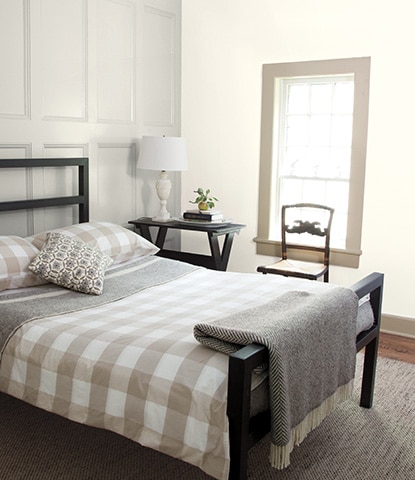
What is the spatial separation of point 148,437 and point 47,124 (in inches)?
95.0

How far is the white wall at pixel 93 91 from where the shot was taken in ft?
12.6

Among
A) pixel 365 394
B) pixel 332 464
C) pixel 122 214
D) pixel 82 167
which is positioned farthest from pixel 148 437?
pixel 122 214

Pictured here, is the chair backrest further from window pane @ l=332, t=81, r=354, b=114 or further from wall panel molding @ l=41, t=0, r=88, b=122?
wall panel molding @ l=41, t=0, r=88, b=122

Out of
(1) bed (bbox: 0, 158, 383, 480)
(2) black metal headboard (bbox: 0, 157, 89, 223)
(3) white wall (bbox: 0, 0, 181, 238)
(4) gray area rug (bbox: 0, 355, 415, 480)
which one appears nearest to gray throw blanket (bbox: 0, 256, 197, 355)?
(1) bed (bbox: 0, 158, 383, 480)

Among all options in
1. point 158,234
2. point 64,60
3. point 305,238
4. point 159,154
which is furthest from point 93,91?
point 305,238

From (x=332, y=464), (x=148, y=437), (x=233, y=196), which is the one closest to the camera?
(x=148, y=437)

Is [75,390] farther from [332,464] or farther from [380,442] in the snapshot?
[380,442]

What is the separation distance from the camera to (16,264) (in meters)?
3.23

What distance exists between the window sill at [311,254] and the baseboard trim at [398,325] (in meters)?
0.44

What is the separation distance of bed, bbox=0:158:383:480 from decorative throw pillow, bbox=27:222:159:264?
0.04 ft

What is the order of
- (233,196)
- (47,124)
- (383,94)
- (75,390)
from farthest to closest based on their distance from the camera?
(233,196)
(383,94)
(47,124)
(75,390)

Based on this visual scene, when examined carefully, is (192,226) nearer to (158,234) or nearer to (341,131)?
(158,234)

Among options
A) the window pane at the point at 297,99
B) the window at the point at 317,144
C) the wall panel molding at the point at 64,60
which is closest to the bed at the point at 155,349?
the wall panel molding at the point at 64,60

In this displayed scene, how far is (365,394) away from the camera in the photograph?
3.35 m
